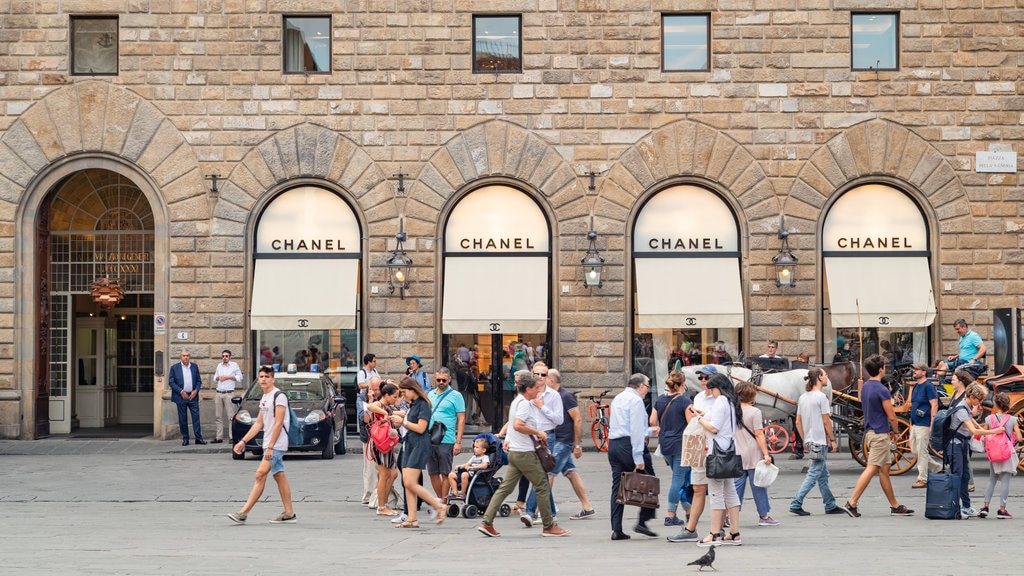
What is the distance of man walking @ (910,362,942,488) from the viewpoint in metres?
18.5

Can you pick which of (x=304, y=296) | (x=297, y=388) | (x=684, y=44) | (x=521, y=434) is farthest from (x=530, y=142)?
(x=521, y=434)

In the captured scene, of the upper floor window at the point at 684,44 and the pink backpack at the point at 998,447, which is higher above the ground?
the upper floor window at the point at 684,44

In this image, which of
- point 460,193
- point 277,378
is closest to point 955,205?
point 460,193

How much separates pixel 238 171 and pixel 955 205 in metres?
14.5

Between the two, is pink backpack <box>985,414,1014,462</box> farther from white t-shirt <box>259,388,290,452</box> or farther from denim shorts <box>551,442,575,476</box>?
white t-shirt <box>259,388,290,452</box>

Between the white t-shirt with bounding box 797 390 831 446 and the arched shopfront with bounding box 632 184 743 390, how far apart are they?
33.0 feet

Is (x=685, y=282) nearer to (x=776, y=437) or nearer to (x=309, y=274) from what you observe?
(x=776, y=437)

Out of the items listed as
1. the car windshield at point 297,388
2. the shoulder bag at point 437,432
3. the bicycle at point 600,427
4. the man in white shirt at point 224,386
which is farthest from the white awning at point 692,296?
the shoulder bag at point 437,432

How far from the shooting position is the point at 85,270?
28.8 meters

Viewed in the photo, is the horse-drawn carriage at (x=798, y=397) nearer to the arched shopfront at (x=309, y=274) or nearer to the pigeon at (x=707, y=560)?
the arched shopfront at (x=309, y=274)

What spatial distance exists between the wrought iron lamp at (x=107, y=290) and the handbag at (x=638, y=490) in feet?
58.7

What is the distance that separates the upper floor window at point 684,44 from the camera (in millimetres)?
27312

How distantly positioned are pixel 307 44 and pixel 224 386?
7165 mm

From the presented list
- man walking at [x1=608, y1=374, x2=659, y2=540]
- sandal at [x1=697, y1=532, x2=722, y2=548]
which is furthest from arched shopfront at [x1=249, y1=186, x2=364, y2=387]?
sandal at [x1=697, y1=532, x2=722, y2=548]
